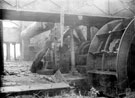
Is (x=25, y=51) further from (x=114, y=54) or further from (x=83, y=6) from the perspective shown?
(x=114, y=54)

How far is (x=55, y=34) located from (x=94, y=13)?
250 centimetres

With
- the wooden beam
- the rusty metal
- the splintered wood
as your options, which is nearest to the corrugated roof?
the wooden beam

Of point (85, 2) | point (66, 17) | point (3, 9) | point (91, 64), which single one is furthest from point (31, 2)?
point (91, 64)

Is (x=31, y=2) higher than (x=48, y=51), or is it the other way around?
(x=31, y=2)

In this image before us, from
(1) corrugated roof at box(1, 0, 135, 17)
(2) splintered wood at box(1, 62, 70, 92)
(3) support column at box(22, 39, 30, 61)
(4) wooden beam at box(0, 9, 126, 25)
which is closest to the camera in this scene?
(2) splintered wood at box(1, 62, 70, 92)

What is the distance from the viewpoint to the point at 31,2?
7.56 metres

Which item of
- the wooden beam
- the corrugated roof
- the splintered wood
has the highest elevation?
the corrugated roof

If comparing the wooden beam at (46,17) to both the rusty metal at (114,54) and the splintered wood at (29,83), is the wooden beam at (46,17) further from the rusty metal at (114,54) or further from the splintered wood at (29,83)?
the splintered wood at (29,83)

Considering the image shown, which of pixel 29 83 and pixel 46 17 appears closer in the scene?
pixel 29 83

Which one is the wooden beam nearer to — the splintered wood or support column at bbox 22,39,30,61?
the splintered wood

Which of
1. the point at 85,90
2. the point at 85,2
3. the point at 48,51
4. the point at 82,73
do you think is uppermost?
the point at 85,2

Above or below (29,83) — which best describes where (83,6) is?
above

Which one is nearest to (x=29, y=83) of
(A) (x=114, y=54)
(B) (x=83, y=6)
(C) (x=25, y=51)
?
(A) (x=114, y=54)

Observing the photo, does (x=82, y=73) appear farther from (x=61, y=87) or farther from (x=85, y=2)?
(x=61, y=87)
